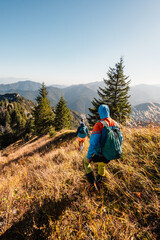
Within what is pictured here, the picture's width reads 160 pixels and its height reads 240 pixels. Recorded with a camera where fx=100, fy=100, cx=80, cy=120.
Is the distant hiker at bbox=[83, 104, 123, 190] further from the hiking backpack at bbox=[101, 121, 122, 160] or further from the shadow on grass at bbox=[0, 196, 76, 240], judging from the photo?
the shadow on grass at bbox=[0, 196, 76, 240]

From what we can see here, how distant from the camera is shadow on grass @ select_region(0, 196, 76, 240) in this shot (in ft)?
5.13

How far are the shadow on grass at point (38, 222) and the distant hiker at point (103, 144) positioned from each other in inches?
32.2

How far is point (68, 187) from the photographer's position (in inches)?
91.2

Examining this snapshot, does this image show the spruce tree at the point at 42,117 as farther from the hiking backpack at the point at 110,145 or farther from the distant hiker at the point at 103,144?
the hiking backpack at the point at 110,145

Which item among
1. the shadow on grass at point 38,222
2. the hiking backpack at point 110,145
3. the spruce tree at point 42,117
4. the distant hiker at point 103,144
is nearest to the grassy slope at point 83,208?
the shadow on grass at point 38,222

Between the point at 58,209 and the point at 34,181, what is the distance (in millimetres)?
1213

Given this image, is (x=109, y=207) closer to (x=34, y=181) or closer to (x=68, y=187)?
(x=68, y=187)

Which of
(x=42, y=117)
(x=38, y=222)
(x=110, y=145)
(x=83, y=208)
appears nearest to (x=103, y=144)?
(x=110, y=145)

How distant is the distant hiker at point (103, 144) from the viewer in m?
2.06

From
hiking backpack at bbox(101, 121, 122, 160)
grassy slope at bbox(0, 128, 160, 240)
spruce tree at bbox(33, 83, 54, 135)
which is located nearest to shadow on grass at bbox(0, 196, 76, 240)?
grassy slope at bbox(0, 128, 160, 240)

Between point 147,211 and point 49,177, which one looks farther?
point 49,177

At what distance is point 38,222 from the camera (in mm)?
1738

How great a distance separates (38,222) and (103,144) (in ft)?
5.95

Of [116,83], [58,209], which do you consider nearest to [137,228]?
[58,209]
